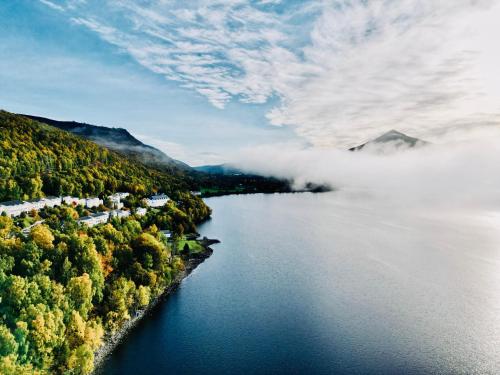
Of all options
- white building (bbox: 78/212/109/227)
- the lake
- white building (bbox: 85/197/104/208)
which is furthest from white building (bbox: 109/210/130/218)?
the lake

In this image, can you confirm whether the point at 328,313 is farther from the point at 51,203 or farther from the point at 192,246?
the point at 51,203

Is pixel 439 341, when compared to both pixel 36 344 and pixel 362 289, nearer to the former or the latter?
pixel 362 289

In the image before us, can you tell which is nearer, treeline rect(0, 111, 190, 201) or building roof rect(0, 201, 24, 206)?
building roof rect(0, 201, 24, 206)

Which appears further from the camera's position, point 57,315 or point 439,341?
point 439,341

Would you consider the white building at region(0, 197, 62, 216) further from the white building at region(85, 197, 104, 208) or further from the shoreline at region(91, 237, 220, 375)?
the shoreline at region(91, 237, 220, 375)

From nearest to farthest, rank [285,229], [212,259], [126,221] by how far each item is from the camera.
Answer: [126,221]
[212,259]
[285,229]

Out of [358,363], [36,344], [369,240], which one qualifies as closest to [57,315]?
[36,344]
